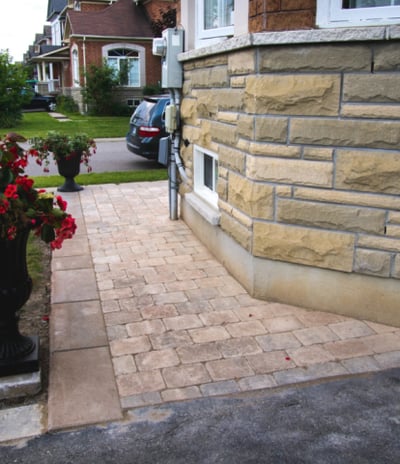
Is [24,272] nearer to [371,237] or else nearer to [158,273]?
[158,273]

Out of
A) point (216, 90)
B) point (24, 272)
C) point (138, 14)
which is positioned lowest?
point (24, 272)

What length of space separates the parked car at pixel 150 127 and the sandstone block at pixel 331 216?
7.72 metres

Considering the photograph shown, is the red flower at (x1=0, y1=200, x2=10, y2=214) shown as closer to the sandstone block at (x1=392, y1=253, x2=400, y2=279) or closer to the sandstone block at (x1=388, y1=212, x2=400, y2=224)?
the sandstone block at (x1=388, y1=212, x2=400, y2=224)

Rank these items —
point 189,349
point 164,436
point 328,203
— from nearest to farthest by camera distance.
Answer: point 164,436 → point 189,349 → point 328,203

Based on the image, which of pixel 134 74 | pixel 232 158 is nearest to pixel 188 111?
pixel 232 158

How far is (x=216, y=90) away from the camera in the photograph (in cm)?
560

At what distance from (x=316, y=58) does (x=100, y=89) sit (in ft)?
80.5

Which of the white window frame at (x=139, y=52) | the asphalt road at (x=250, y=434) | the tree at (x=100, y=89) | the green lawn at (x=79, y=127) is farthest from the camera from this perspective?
the white window frame at (x=139, y=52)

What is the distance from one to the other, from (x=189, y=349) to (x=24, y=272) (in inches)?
54.2

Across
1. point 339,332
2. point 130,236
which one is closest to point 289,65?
point 339,332

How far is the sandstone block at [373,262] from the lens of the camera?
4.30 m

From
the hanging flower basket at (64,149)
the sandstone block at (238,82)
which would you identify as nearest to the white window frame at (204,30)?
the sandstone block at (238,82)

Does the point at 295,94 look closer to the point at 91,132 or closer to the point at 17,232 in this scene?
the point at 17,232

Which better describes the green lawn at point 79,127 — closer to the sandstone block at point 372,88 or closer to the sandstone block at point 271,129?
the sandstone block at point 271,129
